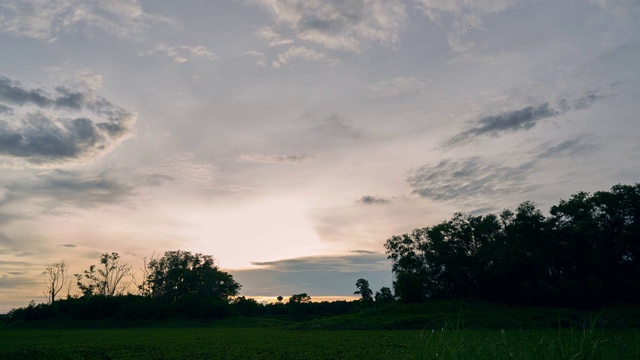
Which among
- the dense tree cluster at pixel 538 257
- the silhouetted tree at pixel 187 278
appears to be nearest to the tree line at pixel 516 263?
the dense tree cluster at pixel 538 257

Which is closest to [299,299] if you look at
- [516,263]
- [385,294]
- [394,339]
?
[385,294]

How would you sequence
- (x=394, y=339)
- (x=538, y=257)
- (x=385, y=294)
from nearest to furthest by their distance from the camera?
1. (x=394, y=339)
2. (x=538, y=257)
3. (x=385, y=294)

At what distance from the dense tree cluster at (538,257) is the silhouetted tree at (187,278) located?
177 feet

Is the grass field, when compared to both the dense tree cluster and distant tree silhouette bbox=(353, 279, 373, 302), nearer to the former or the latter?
the dense tree cluster

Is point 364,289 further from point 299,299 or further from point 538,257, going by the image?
point 538,257

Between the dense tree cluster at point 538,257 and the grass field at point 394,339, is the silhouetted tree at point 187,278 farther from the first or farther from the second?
the dense tree cluster at point 538,257

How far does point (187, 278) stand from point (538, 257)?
3218 inches

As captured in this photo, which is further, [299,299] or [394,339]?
[299,299]

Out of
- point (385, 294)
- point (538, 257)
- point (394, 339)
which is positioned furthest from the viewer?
point (385, 294)

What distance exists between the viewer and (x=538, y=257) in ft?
223

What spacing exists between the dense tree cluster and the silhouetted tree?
53.9 m

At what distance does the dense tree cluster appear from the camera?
6269 cm

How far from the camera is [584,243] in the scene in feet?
216

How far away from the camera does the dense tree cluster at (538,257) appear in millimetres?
62688
